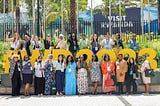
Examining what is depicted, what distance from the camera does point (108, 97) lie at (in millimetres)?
16281

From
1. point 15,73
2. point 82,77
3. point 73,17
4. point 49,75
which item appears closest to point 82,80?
point 82,77

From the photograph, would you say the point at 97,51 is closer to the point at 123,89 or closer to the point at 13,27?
the point at 123,89

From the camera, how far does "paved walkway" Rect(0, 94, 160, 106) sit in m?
14.4

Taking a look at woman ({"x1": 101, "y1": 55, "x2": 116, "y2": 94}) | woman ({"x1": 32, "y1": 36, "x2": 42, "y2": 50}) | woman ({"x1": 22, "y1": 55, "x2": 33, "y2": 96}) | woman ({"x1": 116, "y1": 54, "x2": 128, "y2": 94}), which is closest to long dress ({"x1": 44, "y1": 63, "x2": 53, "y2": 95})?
woman ({"x1": 22, "y1": 55, "x2": 33, "y2": 96})

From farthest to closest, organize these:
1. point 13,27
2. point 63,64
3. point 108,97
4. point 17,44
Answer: point 13,27, point 17,44, point 63,64, point 108,97

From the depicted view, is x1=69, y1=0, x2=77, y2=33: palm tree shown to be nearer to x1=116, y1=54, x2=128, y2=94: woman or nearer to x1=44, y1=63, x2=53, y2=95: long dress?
x1=44, y1=63, x2=53, y2=95: long dress

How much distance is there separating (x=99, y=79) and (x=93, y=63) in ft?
2.18

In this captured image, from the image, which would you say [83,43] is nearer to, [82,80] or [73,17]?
[82,80]

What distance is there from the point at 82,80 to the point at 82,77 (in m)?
0.12

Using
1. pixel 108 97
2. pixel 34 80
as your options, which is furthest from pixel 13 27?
pixel 108 97

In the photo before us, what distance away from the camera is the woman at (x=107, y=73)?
1720cm

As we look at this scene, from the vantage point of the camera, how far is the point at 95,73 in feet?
57.0

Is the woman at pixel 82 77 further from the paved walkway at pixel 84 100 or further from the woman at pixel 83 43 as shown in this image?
the woman at pixel 83 43

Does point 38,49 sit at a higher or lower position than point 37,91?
higher
